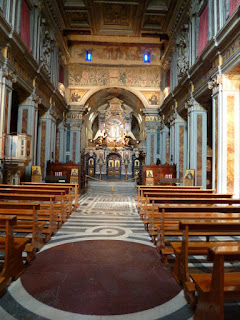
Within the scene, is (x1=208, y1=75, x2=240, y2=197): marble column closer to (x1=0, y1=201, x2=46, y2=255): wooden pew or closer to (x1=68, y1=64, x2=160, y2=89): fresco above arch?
(x1=0, y1=201, x2=46, y2=255): wooden pew

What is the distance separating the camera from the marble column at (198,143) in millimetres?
11391

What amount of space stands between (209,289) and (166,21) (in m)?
17.3

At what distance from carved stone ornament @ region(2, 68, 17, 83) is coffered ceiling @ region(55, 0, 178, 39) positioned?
26.4 ft

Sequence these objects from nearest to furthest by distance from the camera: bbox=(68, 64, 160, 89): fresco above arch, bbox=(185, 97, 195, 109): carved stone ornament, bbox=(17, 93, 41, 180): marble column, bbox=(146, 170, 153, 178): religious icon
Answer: bbox=(17, 93, 41, 180): marble column < bbox=(185, 97, 195, 109): carved stone ornament < bbox=(146, 170, 153, 178): religious icon < bbox=(68, 64, 160, 89): fresco above arch

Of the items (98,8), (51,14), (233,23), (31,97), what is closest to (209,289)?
(233,23)

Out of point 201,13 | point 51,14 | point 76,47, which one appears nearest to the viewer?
point 201,13

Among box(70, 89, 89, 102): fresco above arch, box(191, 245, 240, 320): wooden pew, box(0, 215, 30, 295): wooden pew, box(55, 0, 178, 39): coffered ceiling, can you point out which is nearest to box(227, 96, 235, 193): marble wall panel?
box(191, 245, 240, 320): wooden pew

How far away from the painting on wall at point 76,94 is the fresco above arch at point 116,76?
650 mm

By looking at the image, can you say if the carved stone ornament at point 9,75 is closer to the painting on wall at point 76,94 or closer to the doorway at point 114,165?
the painting on wall at point 76,94

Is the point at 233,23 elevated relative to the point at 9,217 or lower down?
elevated

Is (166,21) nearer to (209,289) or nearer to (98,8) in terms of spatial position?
(98,8)

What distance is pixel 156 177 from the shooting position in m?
13.9

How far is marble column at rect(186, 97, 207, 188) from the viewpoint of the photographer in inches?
448

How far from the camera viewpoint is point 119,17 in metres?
15.9
